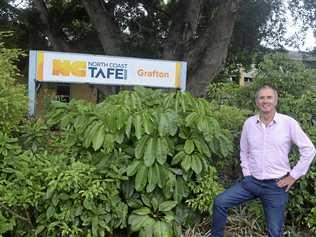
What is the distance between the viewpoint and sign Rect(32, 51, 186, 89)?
7.32 m

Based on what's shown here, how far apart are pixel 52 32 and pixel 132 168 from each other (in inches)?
493

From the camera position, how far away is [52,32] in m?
16.3

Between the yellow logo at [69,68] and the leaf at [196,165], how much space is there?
323 centimetres

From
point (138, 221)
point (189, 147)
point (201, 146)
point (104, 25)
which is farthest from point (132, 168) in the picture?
point (104, 25)

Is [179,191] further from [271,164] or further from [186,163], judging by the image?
[271,164]

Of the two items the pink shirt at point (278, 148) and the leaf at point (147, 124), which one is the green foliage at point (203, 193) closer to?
the pink shirt at point (278, 148)

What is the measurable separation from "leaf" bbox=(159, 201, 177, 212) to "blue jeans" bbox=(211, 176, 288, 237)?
0.43 m

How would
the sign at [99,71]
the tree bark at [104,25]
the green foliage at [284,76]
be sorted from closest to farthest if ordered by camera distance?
1. the green foliage at [284,76]
2. the sign at [99,71]
3. the tree bark at [104,25]

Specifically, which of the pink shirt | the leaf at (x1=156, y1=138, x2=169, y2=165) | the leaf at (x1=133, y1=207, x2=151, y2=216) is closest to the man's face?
the pink shirt

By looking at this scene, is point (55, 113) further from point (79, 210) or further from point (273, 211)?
point (273, 211)

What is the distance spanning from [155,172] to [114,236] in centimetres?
80

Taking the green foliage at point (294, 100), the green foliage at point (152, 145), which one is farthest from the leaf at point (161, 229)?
the green foliage at point (294, 100)

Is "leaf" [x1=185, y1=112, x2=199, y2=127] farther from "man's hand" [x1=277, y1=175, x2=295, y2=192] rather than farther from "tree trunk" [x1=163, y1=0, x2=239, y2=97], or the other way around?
"tree trunk" [x1=163, y1=0, x2=239, y2=97]

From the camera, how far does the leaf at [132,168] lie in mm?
4660
